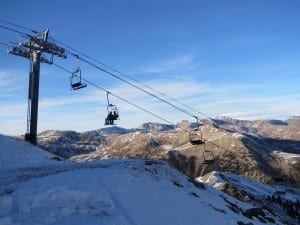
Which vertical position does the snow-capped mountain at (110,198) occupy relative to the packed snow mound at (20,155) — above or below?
below

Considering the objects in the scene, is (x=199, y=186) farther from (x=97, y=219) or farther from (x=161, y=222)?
(x=97, y=219)

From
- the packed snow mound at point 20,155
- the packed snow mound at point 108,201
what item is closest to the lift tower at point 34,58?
the packed snow mound at point 20,155

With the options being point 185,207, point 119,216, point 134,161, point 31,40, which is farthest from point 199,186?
point 31,40

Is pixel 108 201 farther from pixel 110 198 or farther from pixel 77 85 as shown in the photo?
pixel 77 85

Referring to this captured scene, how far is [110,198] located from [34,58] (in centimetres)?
3605

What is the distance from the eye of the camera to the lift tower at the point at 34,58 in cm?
5397

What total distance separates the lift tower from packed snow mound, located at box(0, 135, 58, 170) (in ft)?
12.8

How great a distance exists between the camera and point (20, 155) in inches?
1817

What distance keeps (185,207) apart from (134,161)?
9524mm

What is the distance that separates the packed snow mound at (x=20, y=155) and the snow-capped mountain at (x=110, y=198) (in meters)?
7.64

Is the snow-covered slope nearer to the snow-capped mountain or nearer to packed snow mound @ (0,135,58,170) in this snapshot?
packed snow mound @ (0,135,58,170)

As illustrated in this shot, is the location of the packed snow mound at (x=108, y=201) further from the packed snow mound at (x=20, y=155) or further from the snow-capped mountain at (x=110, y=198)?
the packed snow mound at (x=20, y=155)

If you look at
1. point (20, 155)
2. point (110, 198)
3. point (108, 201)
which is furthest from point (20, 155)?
point (108, 201)

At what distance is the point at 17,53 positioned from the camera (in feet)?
186
